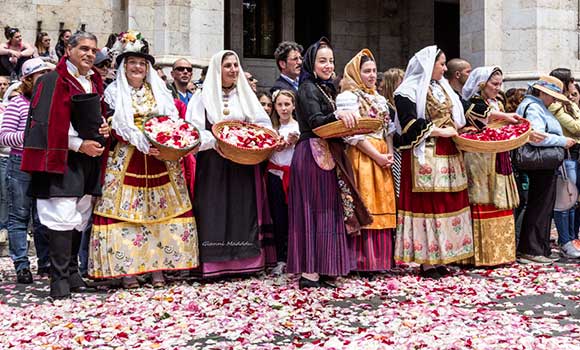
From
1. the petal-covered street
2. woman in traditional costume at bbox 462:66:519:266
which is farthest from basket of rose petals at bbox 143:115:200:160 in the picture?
woman in traditional costume at bbox 462:66:519:266

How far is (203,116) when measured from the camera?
21.6 feet

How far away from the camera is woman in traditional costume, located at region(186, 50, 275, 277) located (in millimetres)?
6598

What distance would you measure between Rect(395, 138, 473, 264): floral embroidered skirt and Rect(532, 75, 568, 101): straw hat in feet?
5.40

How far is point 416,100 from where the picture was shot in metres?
6.68

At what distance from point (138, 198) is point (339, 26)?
10.1 m

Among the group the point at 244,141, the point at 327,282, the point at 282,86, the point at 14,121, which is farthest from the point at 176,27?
the point at 327,282

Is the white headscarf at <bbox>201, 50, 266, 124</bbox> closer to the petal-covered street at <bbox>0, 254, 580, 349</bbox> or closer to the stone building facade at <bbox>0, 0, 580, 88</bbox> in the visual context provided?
the petal-covered street at <bbox>0, 254, 580, 349</bbox>

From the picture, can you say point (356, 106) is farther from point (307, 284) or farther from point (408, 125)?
point (307, 284)

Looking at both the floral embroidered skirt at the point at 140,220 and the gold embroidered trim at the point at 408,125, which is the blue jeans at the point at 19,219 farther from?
the gold embroidered trim at the point at 408,125

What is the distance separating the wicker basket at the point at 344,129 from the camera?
598cm

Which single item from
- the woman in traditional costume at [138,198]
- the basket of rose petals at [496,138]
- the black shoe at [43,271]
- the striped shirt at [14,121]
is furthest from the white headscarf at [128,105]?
the basket of rose petals at [496,138]

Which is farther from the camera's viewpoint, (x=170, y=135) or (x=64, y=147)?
(x=170, y=135)

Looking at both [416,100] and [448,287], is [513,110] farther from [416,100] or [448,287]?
[448,287]

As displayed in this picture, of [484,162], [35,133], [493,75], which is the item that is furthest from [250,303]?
[493,75]
